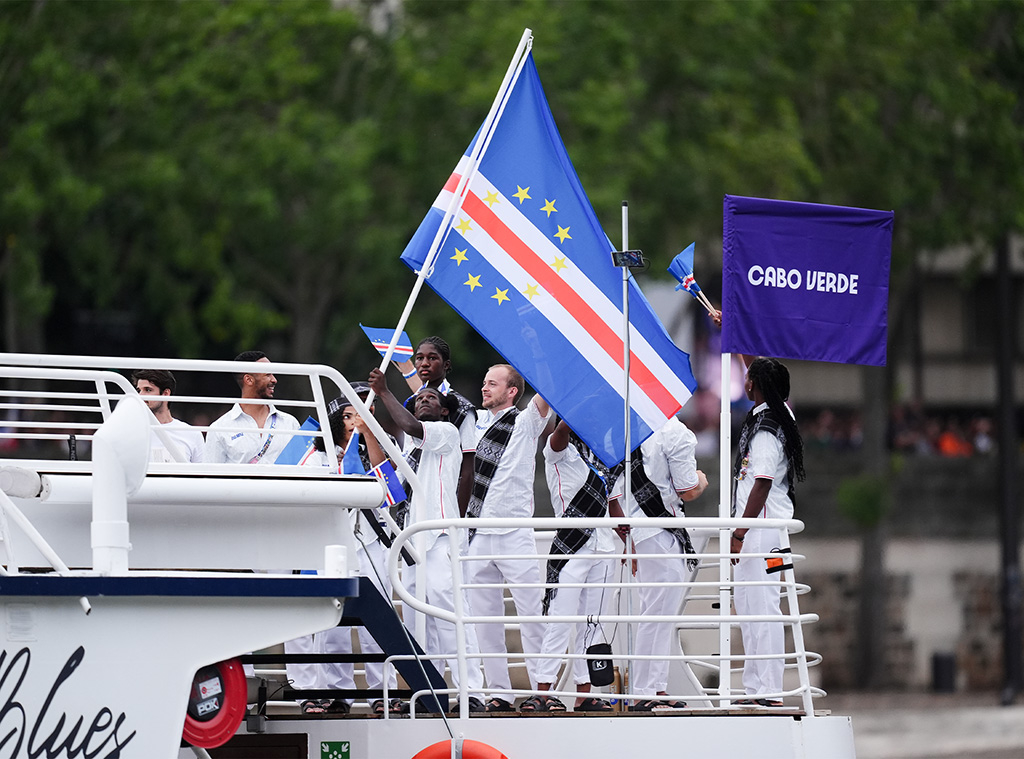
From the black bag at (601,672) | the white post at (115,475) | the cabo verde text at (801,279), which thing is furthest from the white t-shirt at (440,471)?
the white post at (115,475)

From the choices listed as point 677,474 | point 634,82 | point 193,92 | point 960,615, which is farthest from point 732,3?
point 677,474

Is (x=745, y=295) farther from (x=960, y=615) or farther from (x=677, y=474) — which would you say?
(x=960, y=615)

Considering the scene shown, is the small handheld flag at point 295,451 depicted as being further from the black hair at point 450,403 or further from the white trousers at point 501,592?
the white trousers at point 501,592

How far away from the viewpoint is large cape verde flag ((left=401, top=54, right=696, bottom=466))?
25.4ft

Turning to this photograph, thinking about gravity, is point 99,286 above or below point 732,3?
below

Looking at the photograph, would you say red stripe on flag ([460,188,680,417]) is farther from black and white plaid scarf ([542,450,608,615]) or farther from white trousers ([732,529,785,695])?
white trousers ([732,529,785,695])

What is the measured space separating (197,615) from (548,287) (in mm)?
2649

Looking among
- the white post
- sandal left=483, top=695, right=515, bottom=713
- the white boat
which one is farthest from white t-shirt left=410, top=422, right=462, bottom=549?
the white post

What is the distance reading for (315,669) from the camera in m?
8.39

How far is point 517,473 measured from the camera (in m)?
8.30

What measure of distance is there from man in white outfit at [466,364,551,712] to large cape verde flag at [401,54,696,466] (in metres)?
0.49

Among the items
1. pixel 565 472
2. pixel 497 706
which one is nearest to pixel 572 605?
pixel 497 706

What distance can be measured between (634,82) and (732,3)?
1.83 m

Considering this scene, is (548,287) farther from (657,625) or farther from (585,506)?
(657,625)
